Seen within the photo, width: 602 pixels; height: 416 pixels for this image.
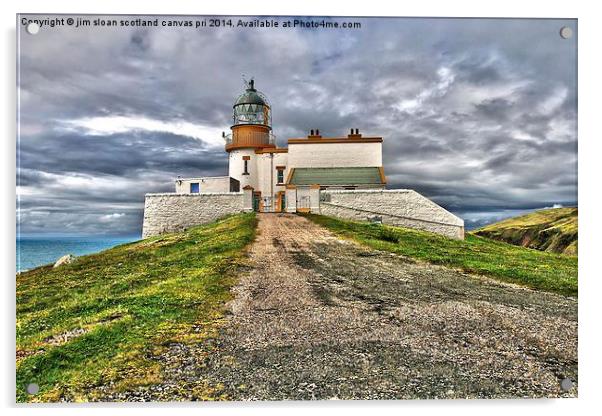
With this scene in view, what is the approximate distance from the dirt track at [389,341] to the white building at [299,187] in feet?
21.9

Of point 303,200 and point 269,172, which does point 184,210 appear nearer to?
point 303,200

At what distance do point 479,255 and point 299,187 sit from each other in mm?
9184

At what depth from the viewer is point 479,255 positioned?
34.6 feet

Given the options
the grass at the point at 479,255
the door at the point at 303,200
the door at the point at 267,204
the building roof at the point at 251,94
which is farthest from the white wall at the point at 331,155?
the building roof at the point at 251,94

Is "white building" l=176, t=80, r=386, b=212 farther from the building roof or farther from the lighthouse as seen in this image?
the building roof

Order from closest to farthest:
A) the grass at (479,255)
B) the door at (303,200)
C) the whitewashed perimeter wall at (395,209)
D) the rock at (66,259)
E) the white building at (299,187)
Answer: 1. the grass at (479,255)
2. the rock at (66,259)
3. the whitewashed perimeter wall at (395,209)
4. the white building at (299,187)
5. the door at (303,200)

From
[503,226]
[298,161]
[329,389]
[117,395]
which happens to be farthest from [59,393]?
[298,161]

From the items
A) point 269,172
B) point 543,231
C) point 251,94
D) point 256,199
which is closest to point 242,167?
point 269,172

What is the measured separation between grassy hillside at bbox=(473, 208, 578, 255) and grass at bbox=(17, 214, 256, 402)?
17.5ft

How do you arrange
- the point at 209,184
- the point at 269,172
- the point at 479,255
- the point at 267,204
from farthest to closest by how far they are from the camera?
the point at 269,172 < the point at 267,204 < the point at 209,184 < the point at 479,255

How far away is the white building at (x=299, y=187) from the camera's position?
1557cm

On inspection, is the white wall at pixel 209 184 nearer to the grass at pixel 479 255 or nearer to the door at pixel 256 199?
the door at pixel 256 199

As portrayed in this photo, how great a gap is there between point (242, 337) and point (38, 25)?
4911 millimetres

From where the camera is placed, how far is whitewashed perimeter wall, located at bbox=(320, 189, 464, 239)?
1473 centimetres
